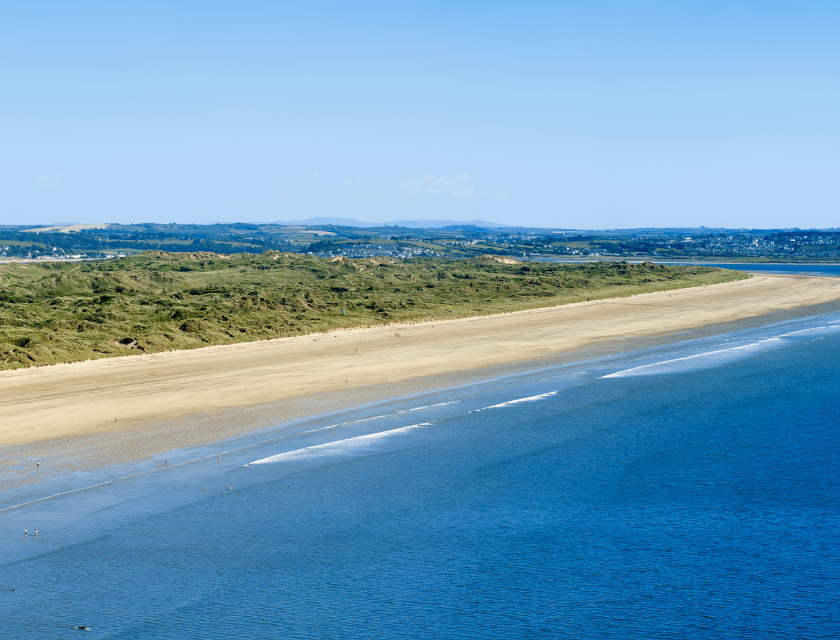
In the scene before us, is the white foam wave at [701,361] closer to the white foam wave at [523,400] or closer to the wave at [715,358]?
the wave at [715,358]

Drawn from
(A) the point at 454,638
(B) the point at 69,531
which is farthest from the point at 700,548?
(B) the point at 69,531

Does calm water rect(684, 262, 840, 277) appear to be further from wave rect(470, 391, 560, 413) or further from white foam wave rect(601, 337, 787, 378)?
wave rect(470, 391, 560, 413)

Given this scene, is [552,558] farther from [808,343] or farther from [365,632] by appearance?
[808,343]

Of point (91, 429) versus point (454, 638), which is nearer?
point (454, 638)

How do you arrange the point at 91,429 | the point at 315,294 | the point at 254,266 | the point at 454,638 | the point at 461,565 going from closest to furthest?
the point at 454,638, the point at 461,565, the point at 91,429, the point at 315,294, the point at 254,266

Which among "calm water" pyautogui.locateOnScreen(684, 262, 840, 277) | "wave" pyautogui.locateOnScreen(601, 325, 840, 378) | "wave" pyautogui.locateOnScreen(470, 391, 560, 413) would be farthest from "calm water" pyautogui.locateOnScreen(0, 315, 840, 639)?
"calm water" pyautogui.locateOnScreen(684, 262, 840, 277)

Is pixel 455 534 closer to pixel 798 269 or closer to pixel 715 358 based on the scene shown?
pixel 715 358
